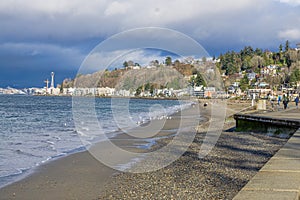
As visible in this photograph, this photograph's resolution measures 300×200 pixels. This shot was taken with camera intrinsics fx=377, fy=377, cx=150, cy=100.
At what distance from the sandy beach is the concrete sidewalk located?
3.47 ft

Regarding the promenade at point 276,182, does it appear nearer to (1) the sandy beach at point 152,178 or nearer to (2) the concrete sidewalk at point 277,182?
(2) the concrete sidewalk at point 277,182

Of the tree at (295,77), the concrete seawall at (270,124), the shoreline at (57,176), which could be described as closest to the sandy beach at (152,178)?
the shoreline at (57,176)

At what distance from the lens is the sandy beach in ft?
28.1

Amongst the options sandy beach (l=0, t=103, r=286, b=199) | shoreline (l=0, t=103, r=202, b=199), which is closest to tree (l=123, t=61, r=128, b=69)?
shoreline (l=0, t=103, r=202, b=199)

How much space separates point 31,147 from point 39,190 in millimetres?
9048

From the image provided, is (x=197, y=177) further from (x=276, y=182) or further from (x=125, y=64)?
(x=125, y=64)

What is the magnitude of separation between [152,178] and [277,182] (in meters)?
4.81

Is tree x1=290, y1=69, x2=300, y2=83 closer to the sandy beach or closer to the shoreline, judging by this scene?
the sandy beach

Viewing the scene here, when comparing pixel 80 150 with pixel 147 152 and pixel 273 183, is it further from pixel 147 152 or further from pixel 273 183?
pixel 273 183

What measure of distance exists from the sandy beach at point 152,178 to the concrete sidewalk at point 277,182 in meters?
1.06

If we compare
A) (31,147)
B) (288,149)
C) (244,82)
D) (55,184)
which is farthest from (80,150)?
(244,82)

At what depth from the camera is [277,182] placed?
19.6 ft

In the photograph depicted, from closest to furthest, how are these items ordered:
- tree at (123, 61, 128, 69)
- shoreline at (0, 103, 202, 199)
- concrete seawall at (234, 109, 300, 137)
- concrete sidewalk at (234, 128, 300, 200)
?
concrete sidewalk at (234, 128, 300, 200), shoreline at (0, 103, 202, 199), concrete seawall at (234, 109, 300, 137), tree at (123, 61, 128, 69)

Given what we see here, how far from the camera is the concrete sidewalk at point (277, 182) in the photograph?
5.14 meters
